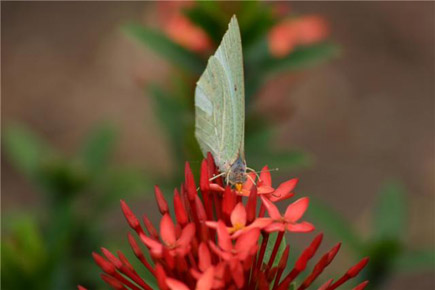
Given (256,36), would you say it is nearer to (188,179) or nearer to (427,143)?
(188,179)

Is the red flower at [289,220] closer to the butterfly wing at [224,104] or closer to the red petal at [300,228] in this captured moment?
the red petal at [300,228]

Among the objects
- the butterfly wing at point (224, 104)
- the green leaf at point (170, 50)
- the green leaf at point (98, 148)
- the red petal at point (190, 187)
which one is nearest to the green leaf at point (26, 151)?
the green leaf at point (98, 148)

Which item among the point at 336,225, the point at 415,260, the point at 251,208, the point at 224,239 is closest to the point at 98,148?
the point at 336,225

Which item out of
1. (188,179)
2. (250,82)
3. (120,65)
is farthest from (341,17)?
(188,179)

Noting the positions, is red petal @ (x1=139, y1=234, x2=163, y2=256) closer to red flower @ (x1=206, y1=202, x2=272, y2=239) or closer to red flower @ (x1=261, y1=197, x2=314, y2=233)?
red flower @ (x1=206, y1=202, x2=272, y2=239)

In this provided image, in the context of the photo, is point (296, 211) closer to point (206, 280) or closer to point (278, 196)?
point (278, 196)

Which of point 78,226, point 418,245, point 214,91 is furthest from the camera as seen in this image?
point 418,245

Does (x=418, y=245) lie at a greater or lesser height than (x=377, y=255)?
lesser
